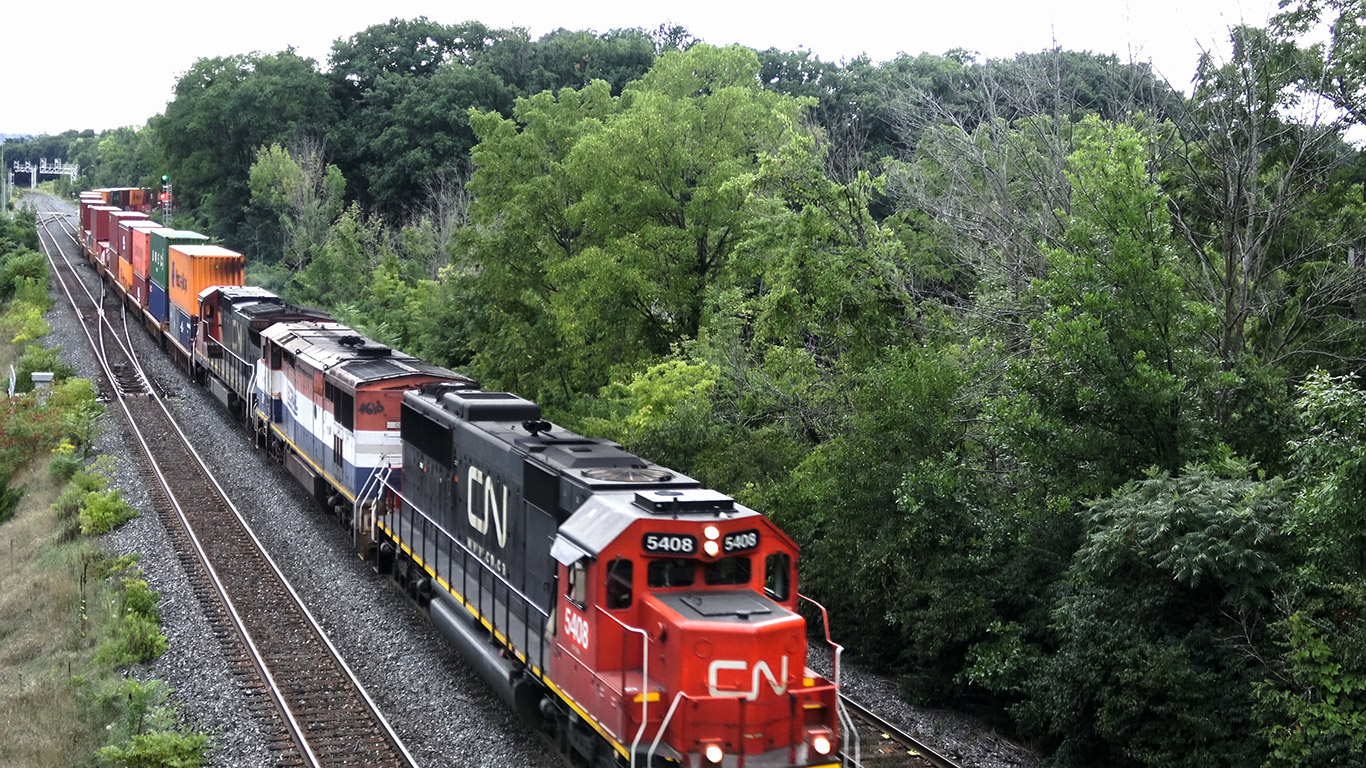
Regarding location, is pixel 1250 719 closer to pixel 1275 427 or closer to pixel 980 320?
pixel 1275 427

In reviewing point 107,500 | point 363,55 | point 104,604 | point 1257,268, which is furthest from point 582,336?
point 363,55

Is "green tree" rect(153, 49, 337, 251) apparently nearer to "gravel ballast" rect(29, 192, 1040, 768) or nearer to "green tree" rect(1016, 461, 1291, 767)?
"gravel ballast" rect(29, 192, 1040, 768)

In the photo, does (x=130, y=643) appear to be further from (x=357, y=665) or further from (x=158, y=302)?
(x=158, y=302)

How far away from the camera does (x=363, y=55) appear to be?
83.2 m

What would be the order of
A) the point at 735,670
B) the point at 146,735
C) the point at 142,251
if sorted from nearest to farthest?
the point at 735,670
the point at 146,735
the point at 142,251

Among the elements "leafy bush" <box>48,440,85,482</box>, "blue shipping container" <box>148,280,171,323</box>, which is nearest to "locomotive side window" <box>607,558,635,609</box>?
"leafy bush" <box>48,440,85,482</box>

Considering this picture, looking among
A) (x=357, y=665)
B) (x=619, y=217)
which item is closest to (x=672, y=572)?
(x=357, y=665)

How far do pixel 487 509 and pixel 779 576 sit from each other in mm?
5357

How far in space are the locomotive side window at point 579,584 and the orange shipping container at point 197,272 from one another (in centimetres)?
3075

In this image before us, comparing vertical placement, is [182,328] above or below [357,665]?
above

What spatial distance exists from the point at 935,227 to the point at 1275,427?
9.72 metres

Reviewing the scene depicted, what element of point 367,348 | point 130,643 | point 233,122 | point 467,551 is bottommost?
point 130,643

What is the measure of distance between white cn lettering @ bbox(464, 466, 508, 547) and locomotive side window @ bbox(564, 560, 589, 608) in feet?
10.1

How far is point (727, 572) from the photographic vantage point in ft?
40.3
